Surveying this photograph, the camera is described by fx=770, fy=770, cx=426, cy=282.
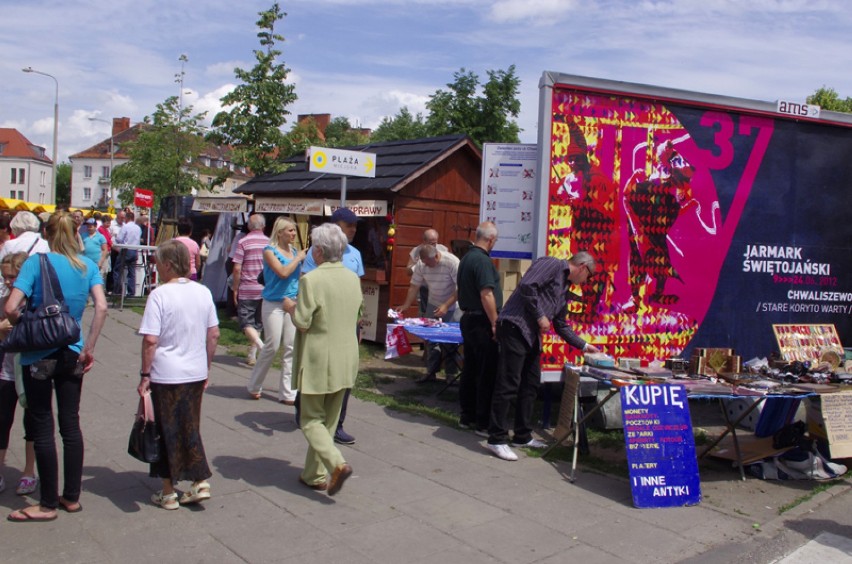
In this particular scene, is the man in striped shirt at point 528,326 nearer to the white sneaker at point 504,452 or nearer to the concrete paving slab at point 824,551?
the white sneaker at point 504,452

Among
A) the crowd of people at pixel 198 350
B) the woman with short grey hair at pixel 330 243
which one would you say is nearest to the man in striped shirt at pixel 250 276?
the crowd of people at pixel 198 350

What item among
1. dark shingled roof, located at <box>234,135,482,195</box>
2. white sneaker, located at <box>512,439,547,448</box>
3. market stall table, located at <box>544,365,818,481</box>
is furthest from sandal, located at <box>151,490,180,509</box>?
dark shingled roof, located at <box>234,135,482,195</box>

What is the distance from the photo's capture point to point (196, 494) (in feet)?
15.6

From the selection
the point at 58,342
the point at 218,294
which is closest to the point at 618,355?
the point at 58,342

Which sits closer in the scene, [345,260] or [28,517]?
[28,517]

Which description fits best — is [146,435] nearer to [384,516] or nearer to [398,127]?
[384,516]

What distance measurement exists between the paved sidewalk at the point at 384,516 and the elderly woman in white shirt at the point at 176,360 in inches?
13.1

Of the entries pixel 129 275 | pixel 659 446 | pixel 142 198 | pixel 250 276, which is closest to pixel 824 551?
pixel 659 446

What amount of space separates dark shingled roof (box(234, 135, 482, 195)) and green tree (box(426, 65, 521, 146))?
16294 mm

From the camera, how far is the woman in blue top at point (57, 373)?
14.2ft

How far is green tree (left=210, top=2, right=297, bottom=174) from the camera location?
707 inches

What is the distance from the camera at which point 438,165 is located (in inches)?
456

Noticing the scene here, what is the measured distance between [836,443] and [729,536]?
1692mm

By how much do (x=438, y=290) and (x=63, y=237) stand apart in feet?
16.6
